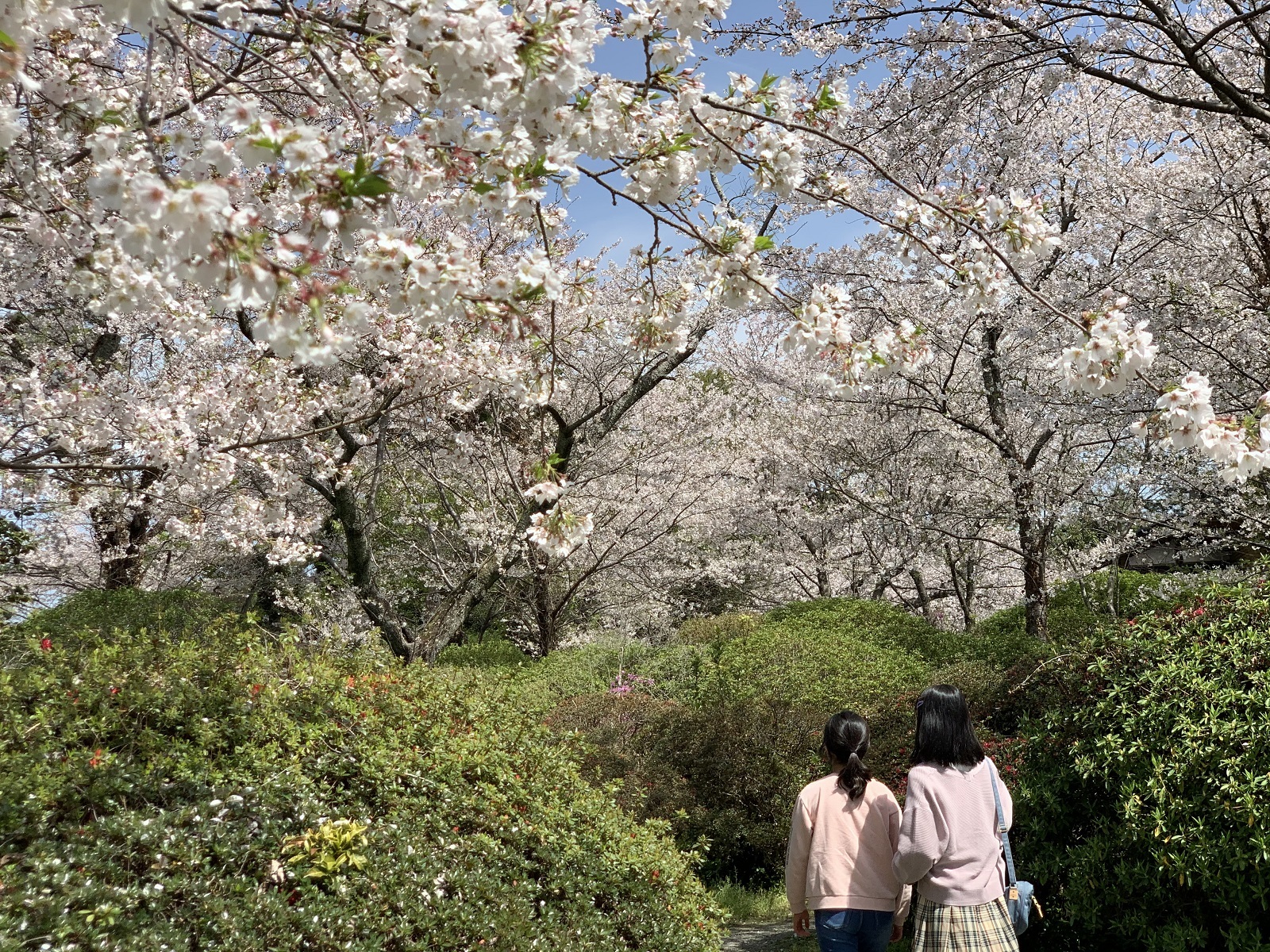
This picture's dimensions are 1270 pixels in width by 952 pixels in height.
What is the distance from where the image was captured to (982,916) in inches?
113

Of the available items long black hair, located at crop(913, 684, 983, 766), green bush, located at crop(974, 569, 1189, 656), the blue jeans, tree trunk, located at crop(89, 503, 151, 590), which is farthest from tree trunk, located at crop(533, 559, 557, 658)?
long black hair, located at crop(913, 684, 983, 766)

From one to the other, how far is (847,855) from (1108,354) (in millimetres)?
1978

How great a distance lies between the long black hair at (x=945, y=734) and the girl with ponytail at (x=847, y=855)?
344 mm

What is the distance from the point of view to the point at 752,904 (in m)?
6.00

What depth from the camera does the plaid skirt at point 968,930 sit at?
2844 millimetres

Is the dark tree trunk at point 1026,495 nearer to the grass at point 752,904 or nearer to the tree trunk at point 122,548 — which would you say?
the grass at point 752,904

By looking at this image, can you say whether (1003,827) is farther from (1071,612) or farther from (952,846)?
(1071,612)

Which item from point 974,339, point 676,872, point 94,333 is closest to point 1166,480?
point 974,339

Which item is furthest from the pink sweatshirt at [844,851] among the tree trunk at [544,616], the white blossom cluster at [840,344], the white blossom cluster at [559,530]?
the tree trunk at [544,616]

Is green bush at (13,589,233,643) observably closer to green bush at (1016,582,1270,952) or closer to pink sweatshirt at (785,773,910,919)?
pink sweatshirt at (785,773,910,919)

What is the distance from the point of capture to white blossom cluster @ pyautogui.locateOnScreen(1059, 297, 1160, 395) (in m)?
2.49

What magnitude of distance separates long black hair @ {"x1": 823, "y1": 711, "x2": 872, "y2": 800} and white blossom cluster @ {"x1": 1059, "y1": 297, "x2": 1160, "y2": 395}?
1506 millimetres

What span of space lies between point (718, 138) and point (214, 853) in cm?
280

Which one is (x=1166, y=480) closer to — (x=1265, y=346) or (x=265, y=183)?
(x=1265, y=346)
